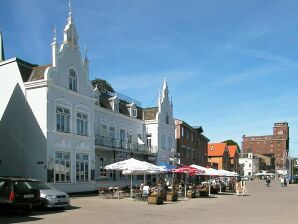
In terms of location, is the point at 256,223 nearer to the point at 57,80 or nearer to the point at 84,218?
the point at 84,218

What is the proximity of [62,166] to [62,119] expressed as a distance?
3.57 meters

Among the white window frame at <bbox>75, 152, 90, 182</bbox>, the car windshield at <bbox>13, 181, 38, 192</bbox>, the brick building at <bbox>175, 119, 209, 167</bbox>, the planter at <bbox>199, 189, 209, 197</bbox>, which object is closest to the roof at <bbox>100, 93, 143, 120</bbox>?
the white window frame at <bbox>75, 152, 90, 182</bbox>

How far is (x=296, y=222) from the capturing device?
18.0 meters

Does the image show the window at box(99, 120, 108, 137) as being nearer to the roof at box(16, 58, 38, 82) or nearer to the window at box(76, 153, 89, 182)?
→ the window at box(76, 153, 89, 182)

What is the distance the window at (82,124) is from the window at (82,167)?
1.87 meters

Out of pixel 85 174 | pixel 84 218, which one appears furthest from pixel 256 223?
pixel 85 174

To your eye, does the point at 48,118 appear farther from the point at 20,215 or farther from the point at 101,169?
the point at 20,215

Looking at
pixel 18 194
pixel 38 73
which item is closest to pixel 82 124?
pixel 38 73

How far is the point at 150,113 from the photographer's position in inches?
2168

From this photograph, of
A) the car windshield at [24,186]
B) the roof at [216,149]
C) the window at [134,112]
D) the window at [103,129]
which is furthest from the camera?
the roof at [216,149]

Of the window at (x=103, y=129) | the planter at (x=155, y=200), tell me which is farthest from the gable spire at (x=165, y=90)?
the planter at (x=155, y=200)

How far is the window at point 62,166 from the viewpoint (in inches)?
1330

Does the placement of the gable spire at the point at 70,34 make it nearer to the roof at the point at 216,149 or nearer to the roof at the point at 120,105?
the roof at the point at 120,105

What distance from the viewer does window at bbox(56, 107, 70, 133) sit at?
34312 millimetres
